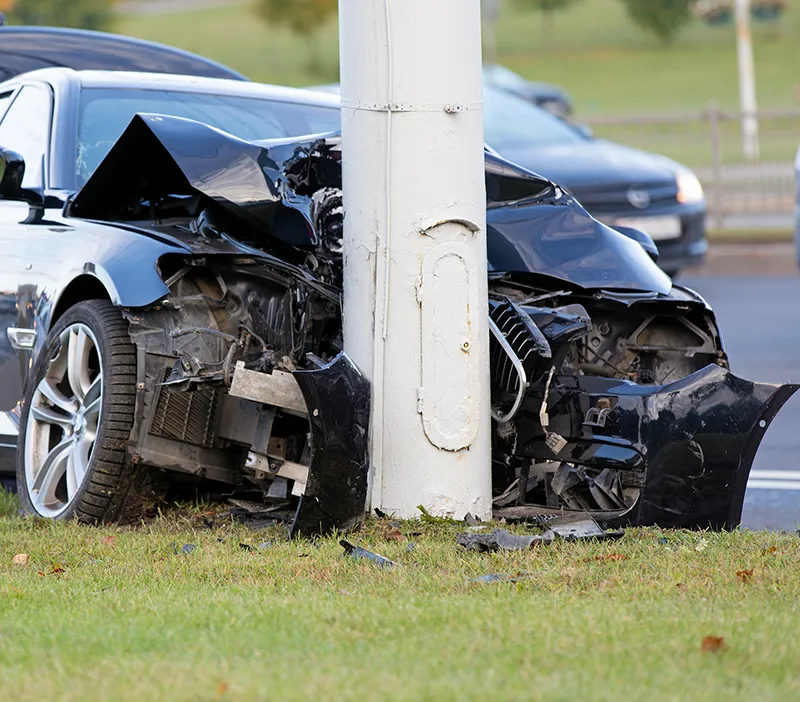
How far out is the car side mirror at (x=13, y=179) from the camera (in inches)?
247

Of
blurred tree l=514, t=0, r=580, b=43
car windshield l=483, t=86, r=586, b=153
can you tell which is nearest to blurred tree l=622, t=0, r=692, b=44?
blurred tree l=514, t=0, r=580, b=43

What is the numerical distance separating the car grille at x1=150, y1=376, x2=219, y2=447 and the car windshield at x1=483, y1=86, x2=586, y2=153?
8.03m

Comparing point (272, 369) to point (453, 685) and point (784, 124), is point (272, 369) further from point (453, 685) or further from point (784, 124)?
point (784, 124)

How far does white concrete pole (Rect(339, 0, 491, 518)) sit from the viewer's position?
5.16 metres

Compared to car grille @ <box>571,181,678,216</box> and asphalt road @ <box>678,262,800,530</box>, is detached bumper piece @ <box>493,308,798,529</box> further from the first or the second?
car grille @ <box>571,181,678,216</box>

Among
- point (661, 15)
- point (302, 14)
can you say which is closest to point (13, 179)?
point (302, 14)

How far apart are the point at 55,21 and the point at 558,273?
2221 inches

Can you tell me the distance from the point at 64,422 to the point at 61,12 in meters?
56.4

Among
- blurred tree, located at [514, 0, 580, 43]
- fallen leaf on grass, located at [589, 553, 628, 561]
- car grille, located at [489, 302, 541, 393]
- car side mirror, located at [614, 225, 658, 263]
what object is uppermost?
blurred tree, located at [514, 0, 580, 43]

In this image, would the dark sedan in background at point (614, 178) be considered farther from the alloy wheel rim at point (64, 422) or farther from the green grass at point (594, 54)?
the green grass at point (594, 54)

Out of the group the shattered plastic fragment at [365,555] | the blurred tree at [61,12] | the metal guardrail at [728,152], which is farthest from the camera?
the blurred tree at [61,12]

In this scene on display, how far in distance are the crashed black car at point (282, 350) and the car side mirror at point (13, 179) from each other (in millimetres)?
16

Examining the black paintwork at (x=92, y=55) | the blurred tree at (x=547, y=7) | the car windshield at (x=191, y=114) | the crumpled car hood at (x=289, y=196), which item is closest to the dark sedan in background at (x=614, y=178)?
the black paintwork at (x=92, y=55)

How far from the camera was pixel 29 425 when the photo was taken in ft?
18.8
